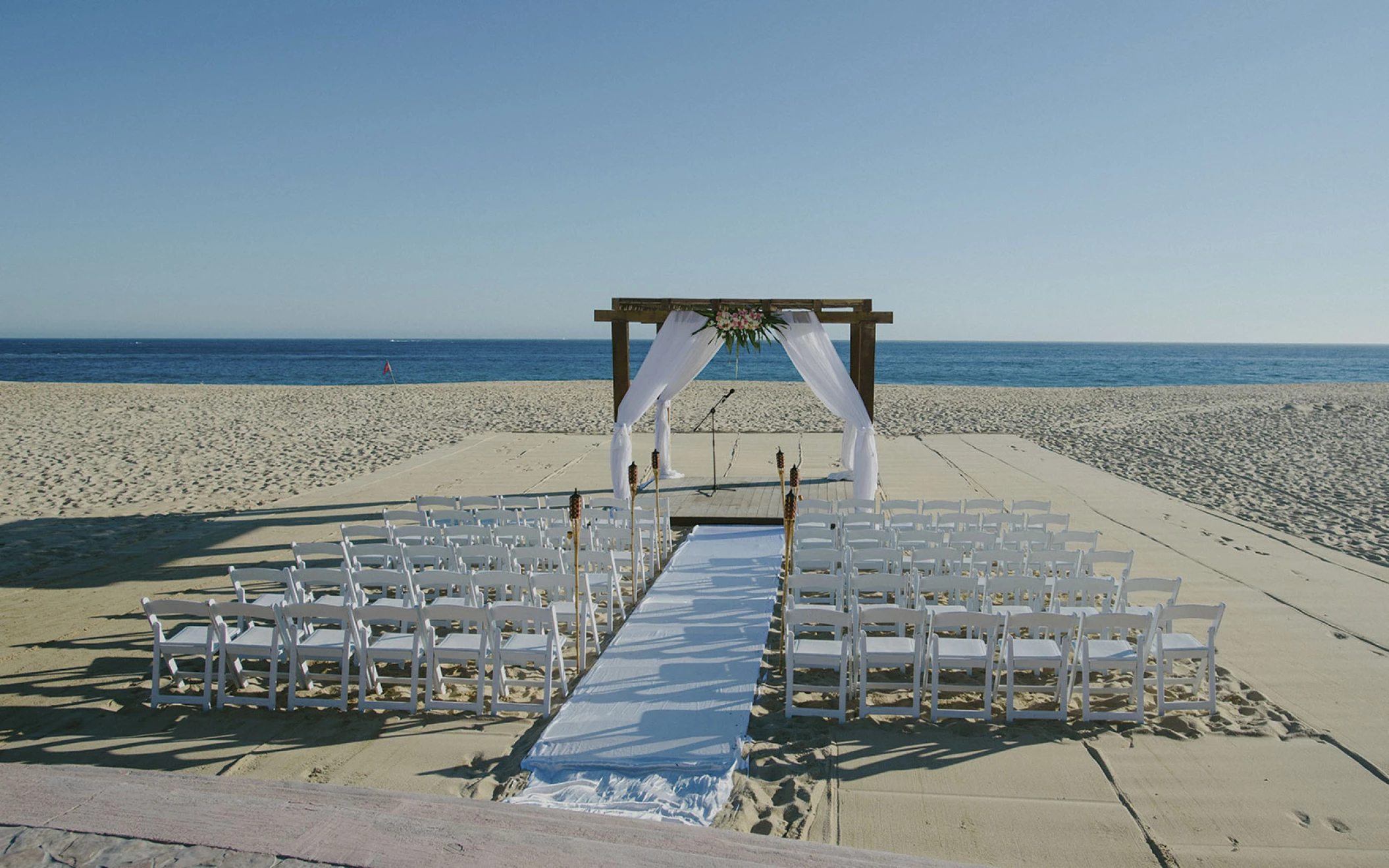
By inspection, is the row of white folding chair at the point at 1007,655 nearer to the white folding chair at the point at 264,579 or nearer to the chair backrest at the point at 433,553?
the chair backrest at the point at 433,553

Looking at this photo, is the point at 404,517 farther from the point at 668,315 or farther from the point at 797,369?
the point at 797,369

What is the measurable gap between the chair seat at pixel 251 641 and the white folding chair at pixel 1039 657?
14.5ft

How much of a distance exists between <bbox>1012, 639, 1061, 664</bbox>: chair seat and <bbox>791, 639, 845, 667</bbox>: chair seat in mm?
1037

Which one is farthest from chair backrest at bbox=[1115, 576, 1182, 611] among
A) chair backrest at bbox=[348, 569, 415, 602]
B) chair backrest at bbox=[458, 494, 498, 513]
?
chair backrest at bbox=[458, 494, 498, 513]

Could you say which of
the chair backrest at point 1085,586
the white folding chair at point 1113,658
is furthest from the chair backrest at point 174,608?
the chair backrest at point 1085,586

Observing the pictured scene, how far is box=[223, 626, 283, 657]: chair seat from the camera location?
5094 mm

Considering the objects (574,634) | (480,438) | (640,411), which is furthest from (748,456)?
(574,634)

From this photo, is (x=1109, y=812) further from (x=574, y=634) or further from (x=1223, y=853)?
(x=574, y=634)

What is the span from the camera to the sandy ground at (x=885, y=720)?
3.89m

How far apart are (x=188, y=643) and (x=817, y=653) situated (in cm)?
396

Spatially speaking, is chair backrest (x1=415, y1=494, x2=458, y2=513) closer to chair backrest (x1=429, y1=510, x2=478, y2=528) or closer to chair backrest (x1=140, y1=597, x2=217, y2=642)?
chair backrest (x1=429, y1=510, x2=478, y2=528)

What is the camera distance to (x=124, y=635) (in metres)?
6.38

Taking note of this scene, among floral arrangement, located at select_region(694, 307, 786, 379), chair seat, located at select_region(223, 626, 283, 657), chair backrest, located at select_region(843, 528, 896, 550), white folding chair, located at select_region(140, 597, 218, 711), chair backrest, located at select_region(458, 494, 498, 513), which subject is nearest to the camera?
white folding chair, located at select_region(140, 597, 218, 711)

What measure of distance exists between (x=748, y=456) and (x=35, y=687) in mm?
11500
